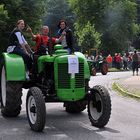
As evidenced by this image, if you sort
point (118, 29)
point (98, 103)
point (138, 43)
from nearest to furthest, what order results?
point (98, 103) < point (118, 29) < point (138, 43)

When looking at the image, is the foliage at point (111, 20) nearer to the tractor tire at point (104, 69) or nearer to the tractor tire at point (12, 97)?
the tractor tire at point (104, 69)

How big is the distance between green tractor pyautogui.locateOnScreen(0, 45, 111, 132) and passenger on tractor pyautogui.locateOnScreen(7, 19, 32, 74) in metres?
0.26

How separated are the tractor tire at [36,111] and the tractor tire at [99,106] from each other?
1285 millimetres

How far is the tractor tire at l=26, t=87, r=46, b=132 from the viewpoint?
951 cm

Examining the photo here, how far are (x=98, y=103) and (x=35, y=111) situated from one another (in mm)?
1443

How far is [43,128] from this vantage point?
970 centimetres

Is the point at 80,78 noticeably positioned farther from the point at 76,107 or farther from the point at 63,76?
the point at 76,107

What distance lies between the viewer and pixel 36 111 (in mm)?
9594

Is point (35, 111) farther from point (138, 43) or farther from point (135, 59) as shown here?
point (138, 43)

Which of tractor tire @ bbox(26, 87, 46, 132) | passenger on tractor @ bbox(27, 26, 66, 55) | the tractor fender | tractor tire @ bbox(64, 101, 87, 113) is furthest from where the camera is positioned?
tractor tire @ bbox(64, 101, 87, 113)

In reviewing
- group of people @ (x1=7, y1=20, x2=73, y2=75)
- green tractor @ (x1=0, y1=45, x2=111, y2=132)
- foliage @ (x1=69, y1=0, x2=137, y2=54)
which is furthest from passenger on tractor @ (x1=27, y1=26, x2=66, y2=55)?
foliage @ (x1=69, y1=0, x2=137, y2=54)

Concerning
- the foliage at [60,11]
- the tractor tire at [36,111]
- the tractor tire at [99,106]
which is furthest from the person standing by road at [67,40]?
the foliage at [60,11]

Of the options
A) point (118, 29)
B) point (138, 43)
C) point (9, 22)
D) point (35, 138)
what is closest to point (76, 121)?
point (35, 138)

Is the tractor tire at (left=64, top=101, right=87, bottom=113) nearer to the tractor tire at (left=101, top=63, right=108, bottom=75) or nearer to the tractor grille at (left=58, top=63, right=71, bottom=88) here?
the tractor grille at (left=58, top=63, right=71, bottom=88)
